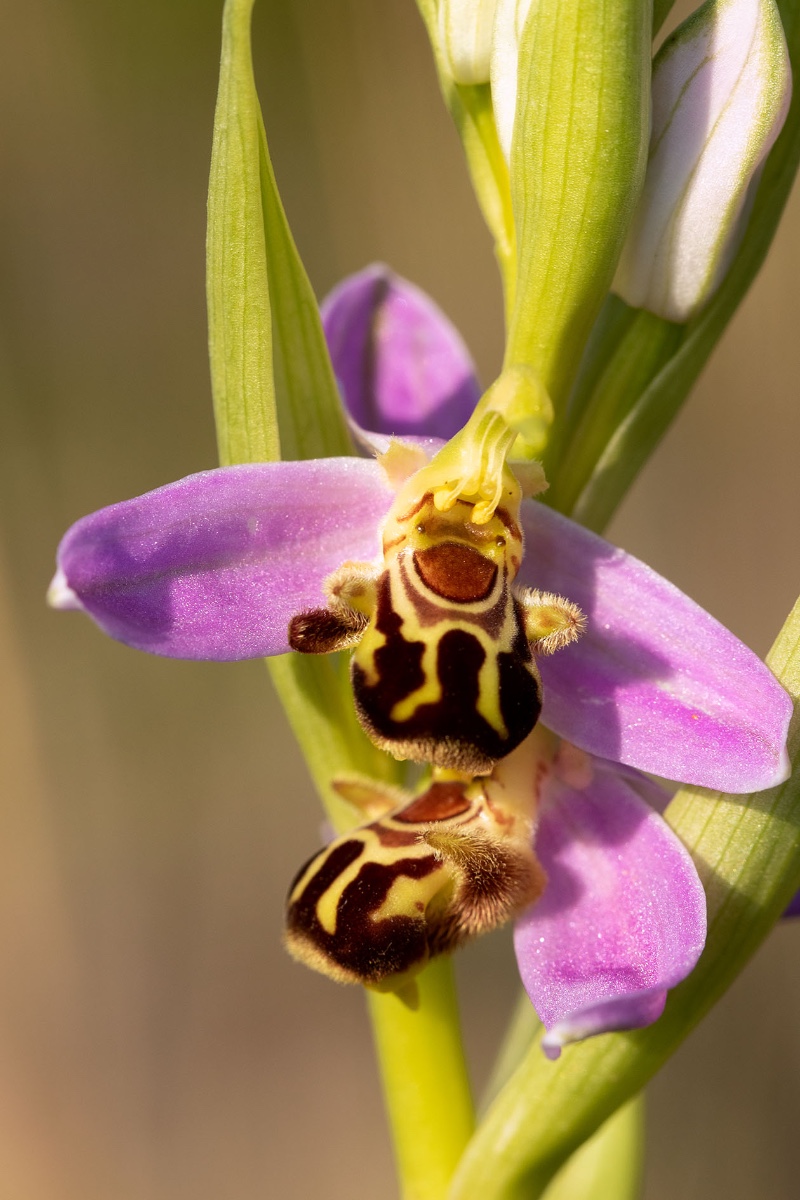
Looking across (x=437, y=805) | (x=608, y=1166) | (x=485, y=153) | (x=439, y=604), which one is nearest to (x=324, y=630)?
(x=439, y=604)

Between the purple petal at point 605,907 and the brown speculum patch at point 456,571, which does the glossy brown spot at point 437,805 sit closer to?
the purple petal at point 605,907

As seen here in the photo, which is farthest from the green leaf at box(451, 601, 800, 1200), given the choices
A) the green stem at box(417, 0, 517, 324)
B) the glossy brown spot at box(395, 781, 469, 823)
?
the green stem at box(417, 0, 517, 324)

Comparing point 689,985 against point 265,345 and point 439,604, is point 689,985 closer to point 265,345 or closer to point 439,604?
point 439,604

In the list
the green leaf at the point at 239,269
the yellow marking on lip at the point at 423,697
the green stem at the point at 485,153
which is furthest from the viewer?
the green stem at the point at 485,153

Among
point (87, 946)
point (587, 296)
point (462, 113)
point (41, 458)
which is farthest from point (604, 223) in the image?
point (87, 946)

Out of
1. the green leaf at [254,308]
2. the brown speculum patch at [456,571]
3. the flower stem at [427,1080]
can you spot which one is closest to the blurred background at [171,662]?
the flower stem at [427,1080]
